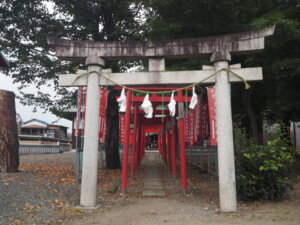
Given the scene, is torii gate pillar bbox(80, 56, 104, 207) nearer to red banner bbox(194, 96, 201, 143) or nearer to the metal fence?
red banner bbox(194, 96, 201, 143)

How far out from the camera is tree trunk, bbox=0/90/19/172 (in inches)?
432

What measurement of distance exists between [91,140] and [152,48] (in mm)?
2760

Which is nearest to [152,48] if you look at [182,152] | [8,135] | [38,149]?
[182,152]

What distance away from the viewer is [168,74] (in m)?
7.01

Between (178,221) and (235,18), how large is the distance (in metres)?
7.69

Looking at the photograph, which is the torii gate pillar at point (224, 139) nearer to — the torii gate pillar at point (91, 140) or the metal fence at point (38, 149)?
the torii gate pillar at point (91, 140)

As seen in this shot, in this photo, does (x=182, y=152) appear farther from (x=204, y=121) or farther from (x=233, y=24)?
(x=233, y=24)

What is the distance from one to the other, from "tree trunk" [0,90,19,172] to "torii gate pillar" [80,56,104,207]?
18.3 feet

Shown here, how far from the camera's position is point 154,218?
238 inches

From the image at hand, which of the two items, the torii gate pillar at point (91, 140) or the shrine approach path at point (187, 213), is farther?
the torii gate pillar at point (91, 140)

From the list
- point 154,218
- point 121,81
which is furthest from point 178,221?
point 121,81

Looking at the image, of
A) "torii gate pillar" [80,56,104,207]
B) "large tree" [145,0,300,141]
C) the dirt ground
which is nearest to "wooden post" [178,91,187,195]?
the dirt ground

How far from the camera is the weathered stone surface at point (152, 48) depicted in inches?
273

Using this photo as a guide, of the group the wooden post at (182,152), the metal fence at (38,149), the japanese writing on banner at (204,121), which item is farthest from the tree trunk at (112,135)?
the metal fence at (38,149)
